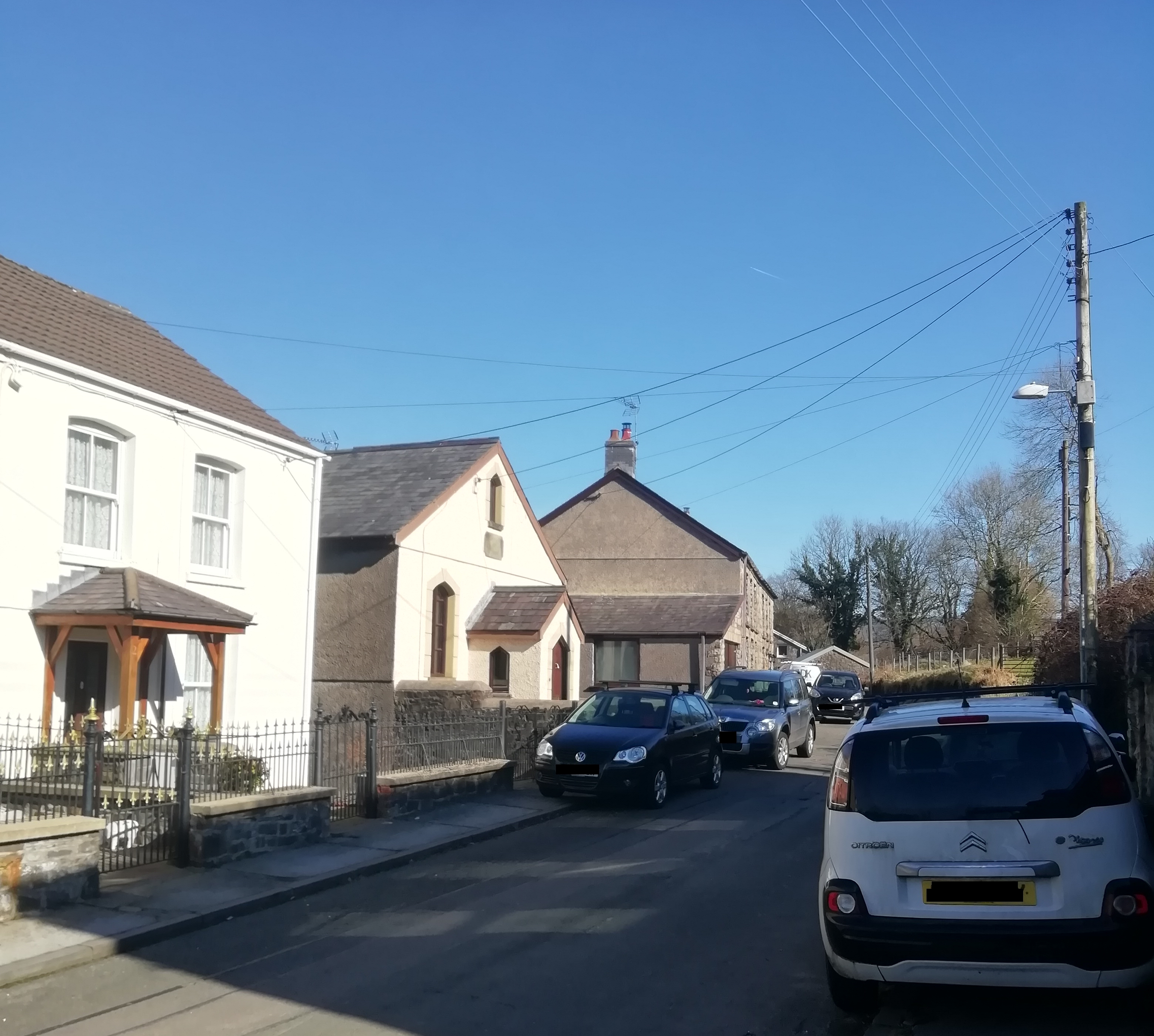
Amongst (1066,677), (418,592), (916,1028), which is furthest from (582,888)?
(1066,677)

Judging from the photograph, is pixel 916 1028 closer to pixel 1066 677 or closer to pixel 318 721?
pixel 318 721

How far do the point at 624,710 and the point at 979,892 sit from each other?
34.8 ft

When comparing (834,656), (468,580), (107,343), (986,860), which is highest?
(107,343)

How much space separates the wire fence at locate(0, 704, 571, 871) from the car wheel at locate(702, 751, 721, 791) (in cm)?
300

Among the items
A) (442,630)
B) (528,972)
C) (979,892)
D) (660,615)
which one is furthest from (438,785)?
(660,615)

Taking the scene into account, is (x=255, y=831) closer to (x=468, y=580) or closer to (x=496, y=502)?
(x=468, y=580)

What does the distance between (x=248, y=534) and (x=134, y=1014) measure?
11.8 meters

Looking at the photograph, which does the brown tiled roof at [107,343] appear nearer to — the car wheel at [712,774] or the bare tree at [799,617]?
the car wheel at [712,774]

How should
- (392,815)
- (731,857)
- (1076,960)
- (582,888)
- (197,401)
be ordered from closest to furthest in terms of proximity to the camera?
(1076,960) → (582,888) → (731,857) → (392,815) → (197,401)

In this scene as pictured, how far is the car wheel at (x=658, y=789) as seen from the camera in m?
14.8

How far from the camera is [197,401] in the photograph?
1694 centimetres

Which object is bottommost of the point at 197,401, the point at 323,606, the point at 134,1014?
the point at 134,1014

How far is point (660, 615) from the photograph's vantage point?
36.8 metres

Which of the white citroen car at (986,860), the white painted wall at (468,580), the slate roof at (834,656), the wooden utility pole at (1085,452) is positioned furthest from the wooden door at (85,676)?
the slate roof at (834,656)
